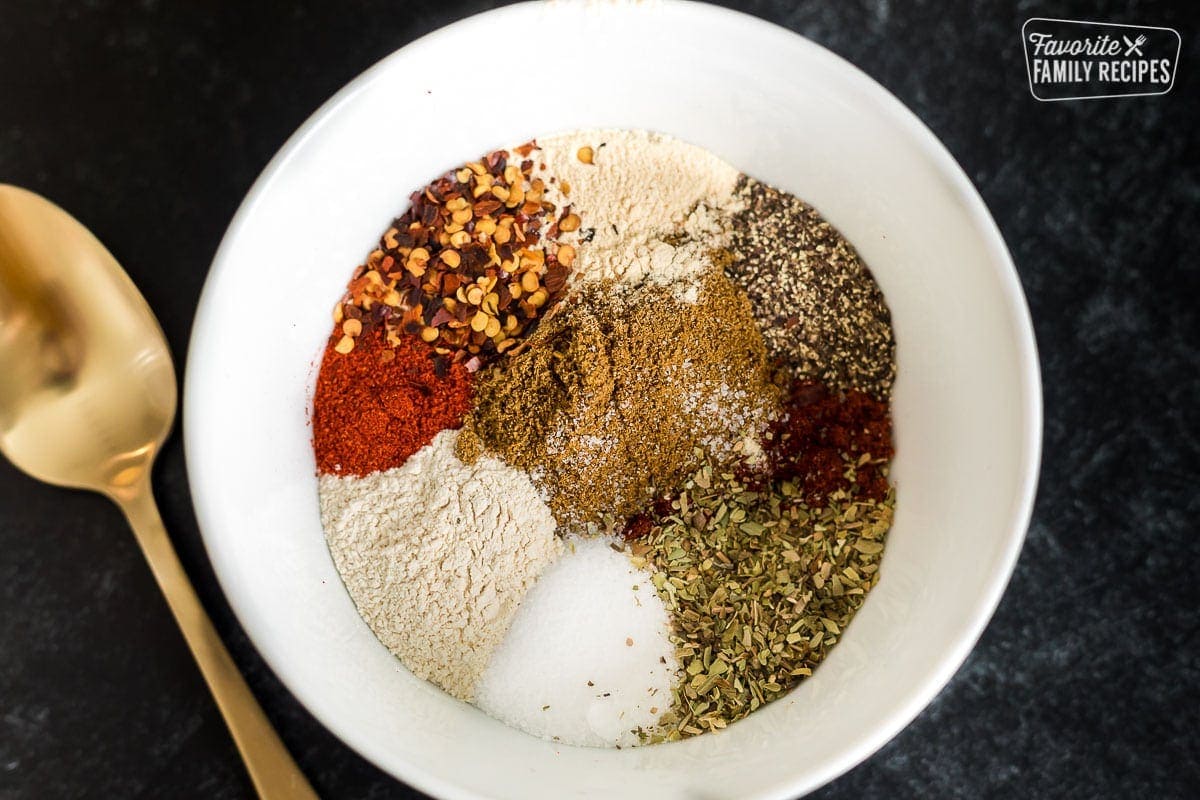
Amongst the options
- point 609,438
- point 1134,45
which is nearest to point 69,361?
point 609,438

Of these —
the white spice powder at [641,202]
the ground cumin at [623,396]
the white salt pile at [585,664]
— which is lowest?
the white salt pile at [585,664]

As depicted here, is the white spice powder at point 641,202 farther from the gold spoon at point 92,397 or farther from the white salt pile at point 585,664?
the gold spoon at point 92,397

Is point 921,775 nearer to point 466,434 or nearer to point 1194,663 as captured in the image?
point 1194,663

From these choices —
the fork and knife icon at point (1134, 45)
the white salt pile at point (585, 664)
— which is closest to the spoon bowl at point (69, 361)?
the white salt pile at point (585, 664)

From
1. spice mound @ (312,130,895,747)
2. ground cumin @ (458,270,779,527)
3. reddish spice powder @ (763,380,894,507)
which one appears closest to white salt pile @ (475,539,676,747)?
spice mound @ (312,130,895,747)

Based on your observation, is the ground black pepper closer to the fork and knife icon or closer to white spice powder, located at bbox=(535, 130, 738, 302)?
white spice powder, located at bbox=(535, 130, 738, 302)

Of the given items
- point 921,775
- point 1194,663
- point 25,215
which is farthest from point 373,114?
point 1194,663

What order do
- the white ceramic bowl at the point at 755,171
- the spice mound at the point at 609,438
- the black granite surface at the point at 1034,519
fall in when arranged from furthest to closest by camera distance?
the black granite surface at the point at 1034,519
the spice mound at the point at 609,438
the white ceramic bowl at the point at 755,171
